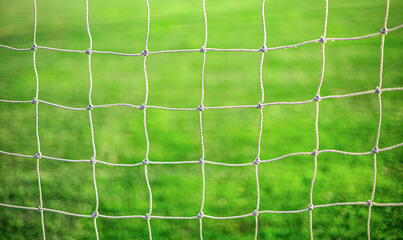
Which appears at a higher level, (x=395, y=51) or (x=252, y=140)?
(x=395, y=51)

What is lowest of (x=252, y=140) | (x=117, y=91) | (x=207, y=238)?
(x=207, y=238)

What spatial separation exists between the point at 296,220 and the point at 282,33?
3028mm

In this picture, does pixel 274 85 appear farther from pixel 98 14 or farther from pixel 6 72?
pixel 98 14

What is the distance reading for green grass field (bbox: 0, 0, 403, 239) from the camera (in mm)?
1586

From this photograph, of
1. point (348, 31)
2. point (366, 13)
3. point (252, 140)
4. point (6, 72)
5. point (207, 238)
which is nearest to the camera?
point (207, 238)

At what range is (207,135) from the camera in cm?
224

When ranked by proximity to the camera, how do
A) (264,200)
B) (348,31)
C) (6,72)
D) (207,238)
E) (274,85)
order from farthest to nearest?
(348,31)
(6,72)
(274,85)
(264,200)
(207,238)

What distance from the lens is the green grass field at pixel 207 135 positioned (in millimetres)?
1586

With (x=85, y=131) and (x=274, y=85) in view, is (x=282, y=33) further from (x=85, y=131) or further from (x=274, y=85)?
(x=85, y=131)

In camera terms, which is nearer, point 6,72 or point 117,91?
point 117,91

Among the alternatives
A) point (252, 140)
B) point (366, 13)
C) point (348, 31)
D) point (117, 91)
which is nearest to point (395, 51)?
point (348, 31)

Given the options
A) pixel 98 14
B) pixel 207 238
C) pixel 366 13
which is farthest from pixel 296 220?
pixel 98 14

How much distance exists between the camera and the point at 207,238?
1506mm

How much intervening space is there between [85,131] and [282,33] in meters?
2.66
